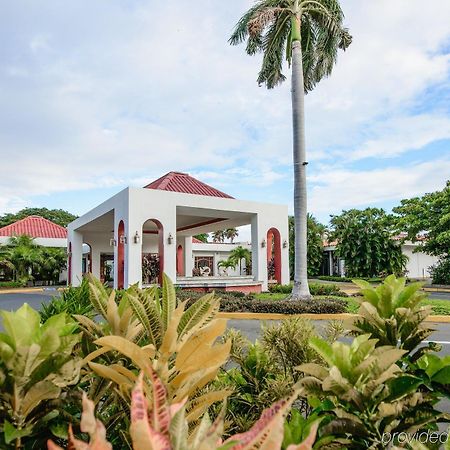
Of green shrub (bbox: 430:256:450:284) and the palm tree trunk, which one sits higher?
the palm tree trunk

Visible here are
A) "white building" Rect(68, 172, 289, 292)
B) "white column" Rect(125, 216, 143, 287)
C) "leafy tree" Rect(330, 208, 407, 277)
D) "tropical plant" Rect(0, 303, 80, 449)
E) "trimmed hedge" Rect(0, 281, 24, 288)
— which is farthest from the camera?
"leafy tree" Rect(330, 208, 407, 277)

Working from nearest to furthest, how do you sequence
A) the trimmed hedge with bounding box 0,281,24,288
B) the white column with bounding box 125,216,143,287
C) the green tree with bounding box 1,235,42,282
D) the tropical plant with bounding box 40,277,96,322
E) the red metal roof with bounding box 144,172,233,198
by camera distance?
the tropical plant with bounding box 40,277,96,322 < the white column with bounding box 125,216,143,287 < the red metal roof with bounding box 144,172,233,198 < the trimmed hedge with bounding box 0,281,24,288 < the green tree with bounding box 1,235,42,282

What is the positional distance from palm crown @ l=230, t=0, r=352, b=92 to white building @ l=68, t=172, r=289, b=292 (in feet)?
17.2

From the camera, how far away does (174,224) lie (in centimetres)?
1523

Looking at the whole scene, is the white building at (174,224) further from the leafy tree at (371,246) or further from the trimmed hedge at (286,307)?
the leafy tree at (371,246)

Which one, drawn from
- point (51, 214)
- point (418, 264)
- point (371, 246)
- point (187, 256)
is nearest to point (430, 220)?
point (371, 246)

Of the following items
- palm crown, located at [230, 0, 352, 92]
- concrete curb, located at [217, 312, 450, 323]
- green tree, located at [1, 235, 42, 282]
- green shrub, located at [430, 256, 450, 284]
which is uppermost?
palm crown, located at [230, 0, 352, 92]

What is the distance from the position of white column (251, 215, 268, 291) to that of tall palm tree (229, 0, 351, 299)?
441 cm

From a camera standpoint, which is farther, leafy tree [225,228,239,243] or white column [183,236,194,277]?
leafy tree [225,228,239,243]

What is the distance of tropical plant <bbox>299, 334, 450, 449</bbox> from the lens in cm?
134

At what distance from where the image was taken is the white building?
47.1 feet

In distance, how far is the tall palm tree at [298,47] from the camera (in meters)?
12.6

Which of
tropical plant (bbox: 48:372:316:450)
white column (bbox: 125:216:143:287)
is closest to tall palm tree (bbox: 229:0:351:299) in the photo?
white column (bbox: 125:216:143:287)

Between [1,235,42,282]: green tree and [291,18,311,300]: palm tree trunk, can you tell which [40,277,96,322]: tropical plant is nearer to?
[291,18,311,300]: palm tree trunk
